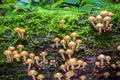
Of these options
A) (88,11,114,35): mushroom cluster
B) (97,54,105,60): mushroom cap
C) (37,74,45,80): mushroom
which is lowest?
(37,74,45,80): mushroom

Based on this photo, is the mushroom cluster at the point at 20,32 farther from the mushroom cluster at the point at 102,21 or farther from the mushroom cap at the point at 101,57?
the mushroom cap at the point at 101,57

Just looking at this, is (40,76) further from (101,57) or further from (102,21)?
(102,21)

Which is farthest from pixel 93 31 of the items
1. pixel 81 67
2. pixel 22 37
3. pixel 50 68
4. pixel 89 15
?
pixel 22 37

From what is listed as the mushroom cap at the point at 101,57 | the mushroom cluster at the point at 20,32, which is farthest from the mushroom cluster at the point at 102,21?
the mushroom cluster at the point at 20,32

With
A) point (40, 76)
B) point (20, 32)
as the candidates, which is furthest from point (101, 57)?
point (20, 32)

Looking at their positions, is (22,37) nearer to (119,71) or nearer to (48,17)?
(48,17)

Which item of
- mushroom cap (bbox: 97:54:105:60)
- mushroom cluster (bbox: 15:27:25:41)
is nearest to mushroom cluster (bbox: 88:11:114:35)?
mushroom cap (bbox: 97:54:105:60)

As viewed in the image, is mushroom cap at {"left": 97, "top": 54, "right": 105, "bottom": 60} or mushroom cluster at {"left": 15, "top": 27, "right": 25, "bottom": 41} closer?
mushroom cap at {"left": 97, "top": 54, "right": 105, "bottom": 60}

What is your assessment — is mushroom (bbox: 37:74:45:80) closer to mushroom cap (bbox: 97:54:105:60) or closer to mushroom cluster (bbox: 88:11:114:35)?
mushroom cap (bbox: 97:54:105:60)
